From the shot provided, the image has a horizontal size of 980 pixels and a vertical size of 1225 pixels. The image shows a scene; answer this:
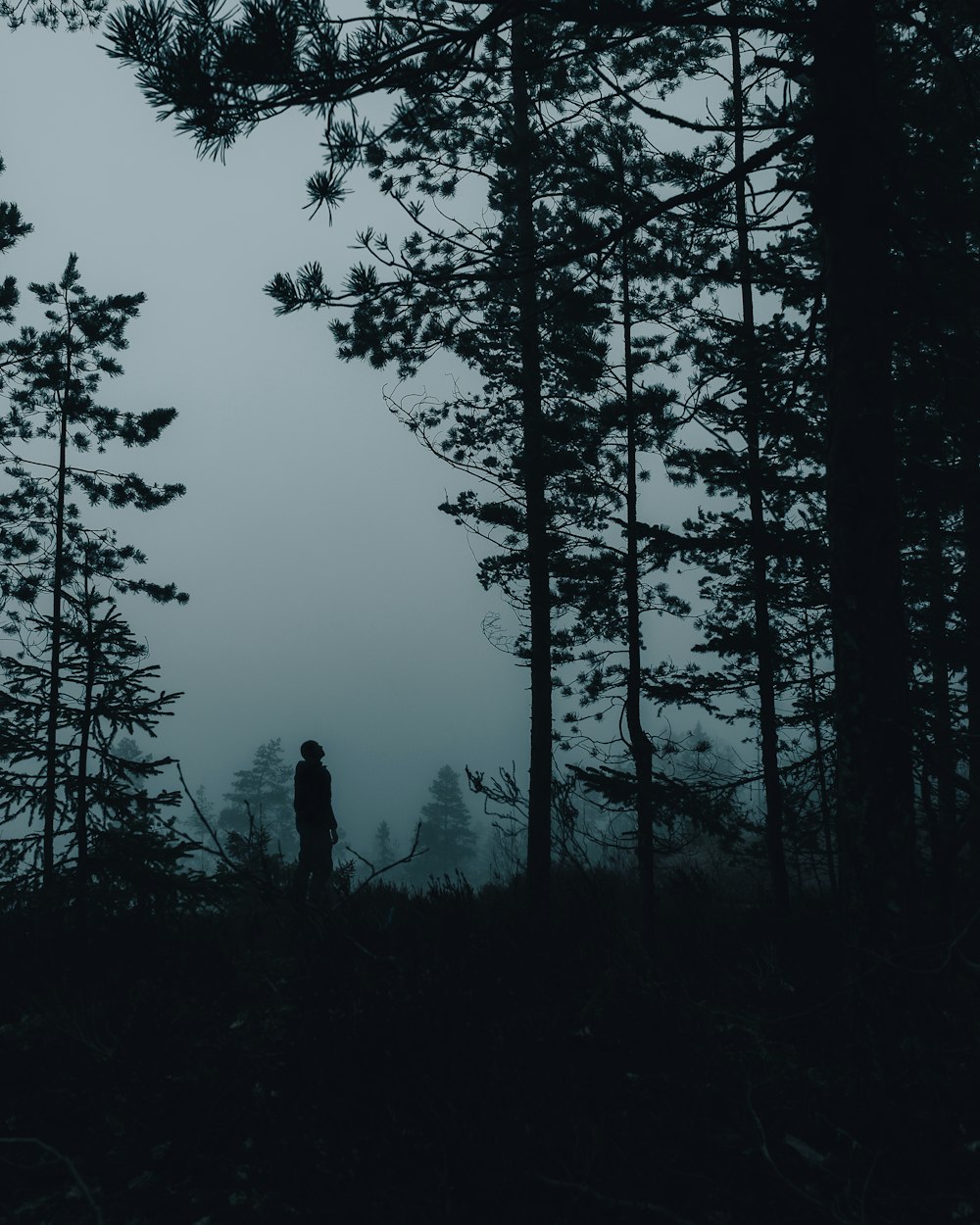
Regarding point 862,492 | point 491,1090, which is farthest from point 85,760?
point 862,492

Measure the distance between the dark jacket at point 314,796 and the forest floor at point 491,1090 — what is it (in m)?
4.18

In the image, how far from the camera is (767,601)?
35.8 feet

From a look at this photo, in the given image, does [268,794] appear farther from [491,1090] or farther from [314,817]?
[491,1090]

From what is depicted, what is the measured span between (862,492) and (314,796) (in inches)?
292

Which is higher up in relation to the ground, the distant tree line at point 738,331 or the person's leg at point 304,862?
the distant tree line at point 738,331

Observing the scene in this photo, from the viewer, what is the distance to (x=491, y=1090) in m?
3.43

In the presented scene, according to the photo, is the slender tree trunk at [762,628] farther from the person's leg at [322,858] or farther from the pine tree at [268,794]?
the pine tree at [268,794]

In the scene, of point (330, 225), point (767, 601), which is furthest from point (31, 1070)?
point (767, 601)

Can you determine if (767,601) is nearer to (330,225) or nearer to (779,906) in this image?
(779,906)

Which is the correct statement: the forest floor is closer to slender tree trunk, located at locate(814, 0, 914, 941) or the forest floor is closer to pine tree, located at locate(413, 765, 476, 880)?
slender tree trunk, located at locate(814, 0, 914, 941)

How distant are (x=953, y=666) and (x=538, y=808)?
18.6ft

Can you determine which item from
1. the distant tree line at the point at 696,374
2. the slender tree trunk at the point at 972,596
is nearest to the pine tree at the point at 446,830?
the distant tree line at the point at 696,374

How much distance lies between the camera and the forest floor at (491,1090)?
292cm

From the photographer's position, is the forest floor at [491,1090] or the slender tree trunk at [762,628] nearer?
the forest floor at [491,1090]
